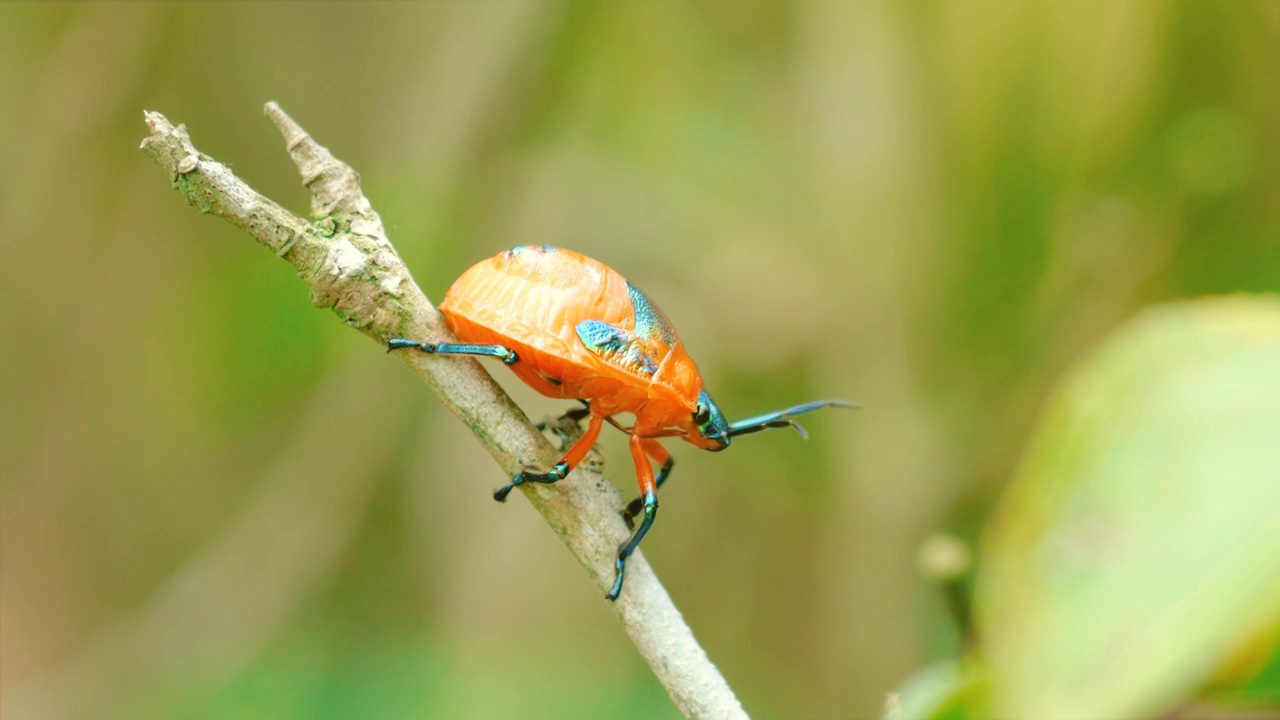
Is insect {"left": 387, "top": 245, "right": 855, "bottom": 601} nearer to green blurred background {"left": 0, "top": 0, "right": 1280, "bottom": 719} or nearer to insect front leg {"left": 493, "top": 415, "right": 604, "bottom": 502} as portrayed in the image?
insect front leg {"left": 493, "top": 415, "right": 604, "bottom": 502}

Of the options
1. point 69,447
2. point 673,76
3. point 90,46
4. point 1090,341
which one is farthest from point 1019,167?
point 69,447

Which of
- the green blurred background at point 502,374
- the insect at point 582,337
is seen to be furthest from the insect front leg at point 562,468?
the green blurred background at point 502,374

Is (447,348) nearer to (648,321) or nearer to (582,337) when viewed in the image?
(582,337)

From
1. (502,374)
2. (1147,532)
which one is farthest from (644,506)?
(502,374)

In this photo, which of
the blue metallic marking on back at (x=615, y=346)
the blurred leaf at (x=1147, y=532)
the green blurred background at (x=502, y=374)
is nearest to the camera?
the blurred leaf at (x=1147, y=532)

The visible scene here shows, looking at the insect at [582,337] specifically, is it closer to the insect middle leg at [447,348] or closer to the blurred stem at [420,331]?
the insect middle leg at [447,348]

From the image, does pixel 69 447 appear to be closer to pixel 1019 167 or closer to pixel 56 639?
pixel 56 639

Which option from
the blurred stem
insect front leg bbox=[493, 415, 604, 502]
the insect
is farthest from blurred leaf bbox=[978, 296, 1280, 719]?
the insect
